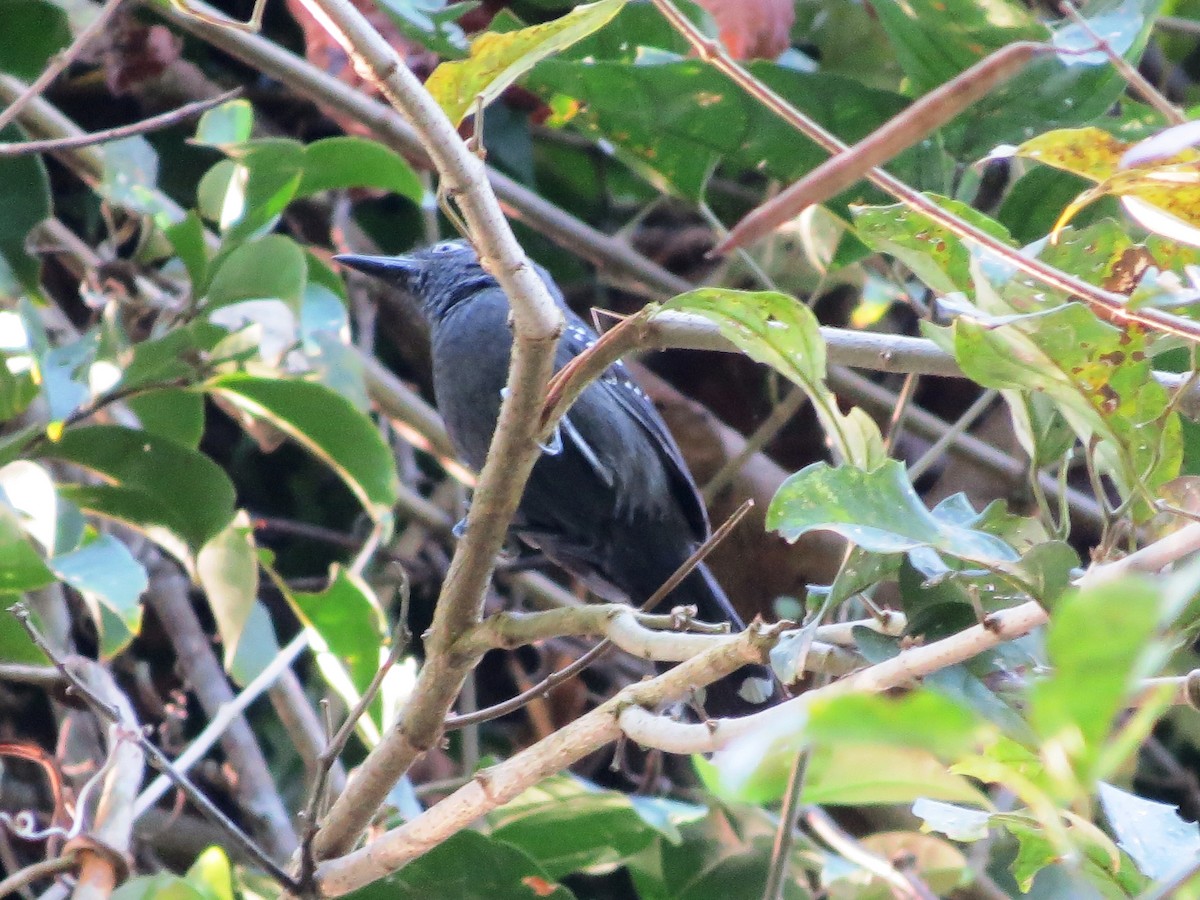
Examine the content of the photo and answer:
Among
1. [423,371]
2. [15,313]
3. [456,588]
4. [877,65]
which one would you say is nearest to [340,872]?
[456,588]

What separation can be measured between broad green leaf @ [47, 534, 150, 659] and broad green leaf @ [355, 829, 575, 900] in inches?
22.9

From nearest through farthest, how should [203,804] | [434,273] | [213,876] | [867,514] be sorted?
[867,514] → [203,804] → [213,876] → [434,273]

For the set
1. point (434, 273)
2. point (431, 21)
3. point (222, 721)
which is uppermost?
point (431, 21)

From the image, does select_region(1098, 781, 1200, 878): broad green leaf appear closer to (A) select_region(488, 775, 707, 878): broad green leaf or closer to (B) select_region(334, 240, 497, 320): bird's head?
(A) select_region(488, 775, 707, 878): broad green leaf

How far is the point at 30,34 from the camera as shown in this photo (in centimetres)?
290

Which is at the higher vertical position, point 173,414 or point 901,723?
point 901,723

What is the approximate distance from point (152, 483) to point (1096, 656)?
7.55 feet

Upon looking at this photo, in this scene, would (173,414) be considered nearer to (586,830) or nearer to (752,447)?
(586,830)

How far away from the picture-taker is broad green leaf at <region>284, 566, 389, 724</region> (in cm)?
255

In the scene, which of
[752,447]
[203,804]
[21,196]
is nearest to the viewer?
[203,804]

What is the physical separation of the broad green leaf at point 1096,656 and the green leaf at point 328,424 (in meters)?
2.10

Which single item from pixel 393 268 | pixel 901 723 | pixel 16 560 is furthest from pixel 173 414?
pixel 901 723

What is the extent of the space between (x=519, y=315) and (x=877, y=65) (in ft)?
7.74

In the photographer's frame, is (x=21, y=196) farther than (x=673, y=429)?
No
